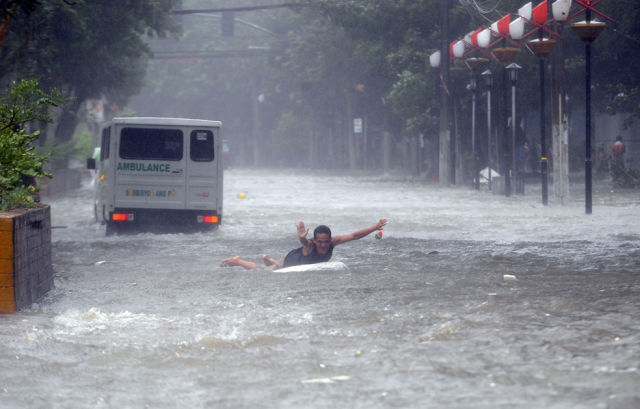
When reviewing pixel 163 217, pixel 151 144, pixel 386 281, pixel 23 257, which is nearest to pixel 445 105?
pixel 151 144

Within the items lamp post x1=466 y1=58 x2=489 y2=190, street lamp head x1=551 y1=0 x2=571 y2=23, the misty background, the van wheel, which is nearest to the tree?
the misty background

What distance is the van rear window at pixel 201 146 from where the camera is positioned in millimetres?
18953

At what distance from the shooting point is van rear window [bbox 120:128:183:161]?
18750mm

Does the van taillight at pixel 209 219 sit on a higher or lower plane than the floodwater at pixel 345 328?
higher

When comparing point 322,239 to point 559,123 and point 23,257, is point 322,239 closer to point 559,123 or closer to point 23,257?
point 23,257

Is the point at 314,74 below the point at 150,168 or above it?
above

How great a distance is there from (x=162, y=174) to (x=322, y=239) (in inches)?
284

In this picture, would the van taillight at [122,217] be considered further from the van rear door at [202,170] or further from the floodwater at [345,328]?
the floodwater at [345,328]

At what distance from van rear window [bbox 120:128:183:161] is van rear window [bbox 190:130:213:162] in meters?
0.24

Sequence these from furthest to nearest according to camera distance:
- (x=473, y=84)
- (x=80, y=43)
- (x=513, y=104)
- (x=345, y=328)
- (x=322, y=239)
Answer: (x=473, y=84)
(x=513, y=104)
(x=80, y=43)
(x=322, y=239)
(x=345, y=328)

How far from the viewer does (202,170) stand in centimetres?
1892

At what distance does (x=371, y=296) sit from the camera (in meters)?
10.3

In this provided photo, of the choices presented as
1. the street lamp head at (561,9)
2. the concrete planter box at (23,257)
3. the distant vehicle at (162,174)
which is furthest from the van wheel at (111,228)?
the street lamp head at (561,9)

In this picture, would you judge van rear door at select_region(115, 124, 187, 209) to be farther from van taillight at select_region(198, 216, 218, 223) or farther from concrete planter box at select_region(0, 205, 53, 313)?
concrete planter box at select_region(0, 205, 53, 313)
